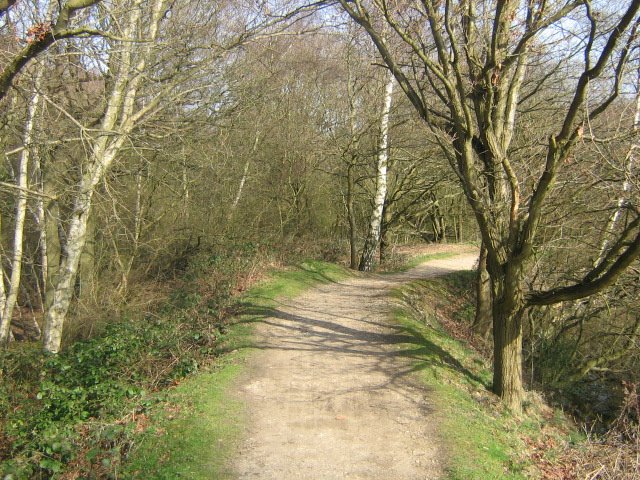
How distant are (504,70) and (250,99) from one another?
23.8 ft

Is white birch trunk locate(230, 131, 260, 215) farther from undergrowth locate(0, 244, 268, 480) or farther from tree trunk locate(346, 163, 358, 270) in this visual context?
undergrowth locate(0, 244, 268, 480)

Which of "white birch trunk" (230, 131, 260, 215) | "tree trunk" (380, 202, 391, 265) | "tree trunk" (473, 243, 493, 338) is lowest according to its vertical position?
"tree trunk" (473, 243, 493, 338)

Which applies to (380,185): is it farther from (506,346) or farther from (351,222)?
(506,346)

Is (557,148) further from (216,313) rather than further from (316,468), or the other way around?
(216,313)

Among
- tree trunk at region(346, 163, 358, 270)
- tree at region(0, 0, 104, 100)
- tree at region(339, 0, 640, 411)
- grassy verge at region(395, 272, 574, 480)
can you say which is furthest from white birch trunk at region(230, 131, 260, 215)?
tree at region(0, 0, 104, 100)

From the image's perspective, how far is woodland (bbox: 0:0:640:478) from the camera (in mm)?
7188

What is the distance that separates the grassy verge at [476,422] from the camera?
5.91 meters

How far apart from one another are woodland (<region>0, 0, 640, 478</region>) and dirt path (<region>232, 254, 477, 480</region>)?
4.80ft

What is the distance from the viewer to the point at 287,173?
18984mm

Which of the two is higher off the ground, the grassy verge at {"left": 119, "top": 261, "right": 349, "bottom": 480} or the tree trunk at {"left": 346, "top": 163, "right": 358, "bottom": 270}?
the tree trunk at {"left": 346, "top": 163, "right": 358, "bottom": 270}

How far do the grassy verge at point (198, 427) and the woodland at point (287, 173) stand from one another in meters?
0.60

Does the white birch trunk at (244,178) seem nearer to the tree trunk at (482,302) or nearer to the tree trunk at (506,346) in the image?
the tree trunk at (482,302)

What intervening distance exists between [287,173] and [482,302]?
28.7ft

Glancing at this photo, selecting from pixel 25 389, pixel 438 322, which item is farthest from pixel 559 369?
pixel 25 389
